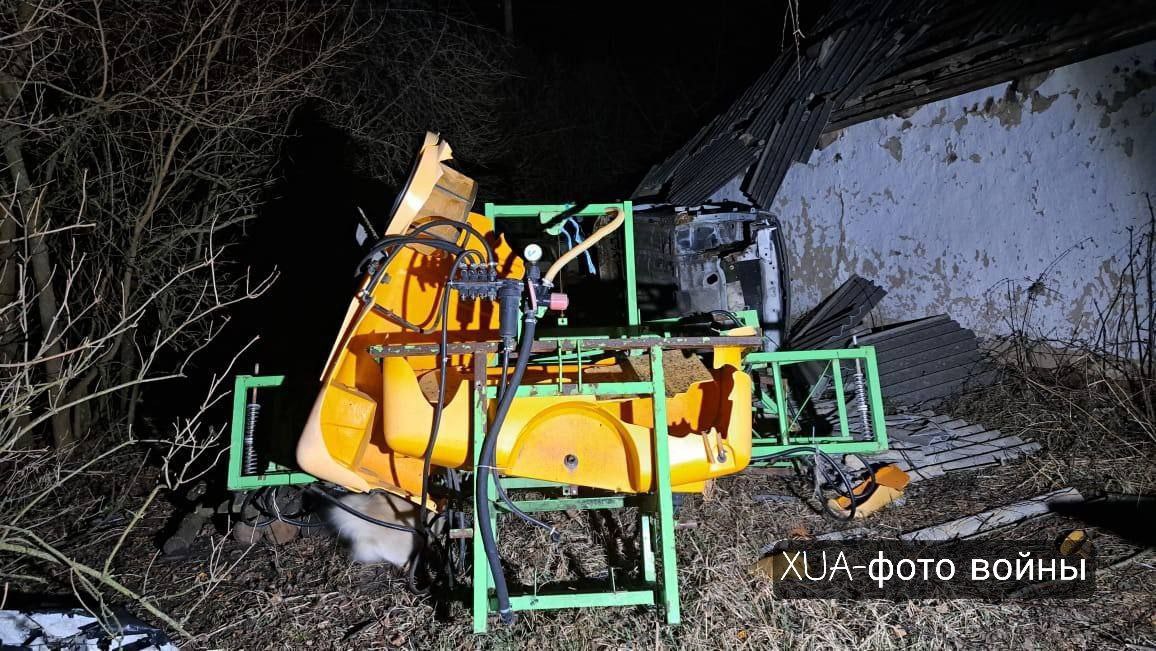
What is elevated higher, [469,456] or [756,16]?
[756,16]

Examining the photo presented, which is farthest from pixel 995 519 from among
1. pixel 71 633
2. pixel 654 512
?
pixel 71 633

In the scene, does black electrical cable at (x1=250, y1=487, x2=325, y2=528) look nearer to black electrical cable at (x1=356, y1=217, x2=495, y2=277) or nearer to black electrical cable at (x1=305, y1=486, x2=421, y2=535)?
black electrical cable at (x1=305, y1=486, x2=421, y2=535)

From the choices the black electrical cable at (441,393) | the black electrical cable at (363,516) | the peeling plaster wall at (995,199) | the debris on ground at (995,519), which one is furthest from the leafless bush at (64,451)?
the peeling plaster wall at (995,199)

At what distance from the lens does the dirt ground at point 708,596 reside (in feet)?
10.6

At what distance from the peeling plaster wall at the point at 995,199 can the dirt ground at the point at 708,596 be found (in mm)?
1790

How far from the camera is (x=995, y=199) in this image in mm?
6375

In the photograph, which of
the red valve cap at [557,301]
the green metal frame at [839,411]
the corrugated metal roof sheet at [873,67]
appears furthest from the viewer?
the corrugated metal roof sheet at [873,67]

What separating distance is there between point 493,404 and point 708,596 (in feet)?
4.51

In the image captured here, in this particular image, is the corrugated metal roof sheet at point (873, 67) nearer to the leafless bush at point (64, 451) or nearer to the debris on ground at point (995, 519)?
the debris on ground at point (995, 519)

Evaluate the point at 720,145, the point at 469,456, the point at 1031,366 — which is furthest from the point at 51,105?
the point at 1031,366

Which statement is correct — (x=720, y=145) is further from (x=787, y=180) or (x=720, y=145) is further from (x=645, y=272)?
(x=645, y=272)

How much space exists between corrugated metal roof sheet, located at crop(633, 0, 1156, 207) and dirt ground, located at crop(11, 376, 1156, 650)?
3.22 meters

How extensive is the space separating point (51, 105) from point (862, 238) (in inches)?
278

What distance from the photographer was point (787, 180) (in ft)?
26.2
